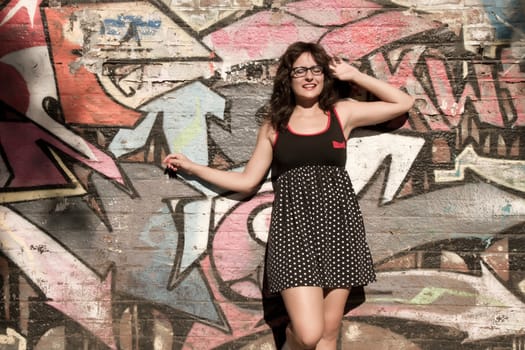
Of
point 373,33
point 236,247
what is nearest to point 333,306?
point 236,247

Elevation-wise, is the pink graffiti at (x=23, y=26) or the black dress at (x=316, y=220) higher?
the pink graffiti at (x=23, y=26)

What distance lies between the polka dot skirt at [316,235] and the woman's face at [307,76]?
→ 477mm

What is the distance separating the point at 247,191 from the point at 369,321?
4.17 ft

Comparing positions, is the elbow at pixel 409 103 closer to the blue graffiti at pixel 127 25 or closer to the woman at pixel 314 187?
the woman at pixel 314 187

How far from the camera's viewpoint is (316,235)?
368 centimetres

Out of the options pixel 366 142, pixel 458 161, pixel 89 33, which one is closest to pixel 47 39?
pixel 89 33

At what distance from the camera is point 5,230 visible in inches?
172

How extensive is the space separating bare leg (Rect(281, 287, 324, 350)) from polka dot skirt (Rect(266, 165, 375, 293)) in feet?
0.17

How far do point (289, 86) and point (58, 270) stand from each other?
2.15 meters

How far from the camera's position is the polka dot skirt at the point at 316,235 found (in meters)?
3.64

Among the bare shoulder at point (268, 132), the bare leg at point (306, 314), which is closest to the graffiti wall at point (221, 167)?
the bare shoulder at point (268, 132)

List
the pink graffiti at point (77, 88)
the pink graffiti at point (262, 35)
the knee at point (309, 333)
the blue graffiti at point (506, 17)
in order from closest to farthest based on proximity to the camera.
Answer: the knee at point (309, 333) → the blue graffiti at point (506, 17) → the pink graffiti at point (262, 35) → the pink graffiti at point (77, 88)

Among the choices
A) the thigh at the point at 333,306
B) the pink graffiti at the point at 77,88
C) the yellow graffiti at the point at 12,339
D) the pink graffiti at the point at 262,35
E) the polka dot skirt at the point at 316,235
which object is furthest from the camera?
the yellow graffiti at the point at 12,339

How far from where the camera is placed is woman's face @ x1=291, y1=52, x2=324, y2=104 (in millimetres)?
3760
